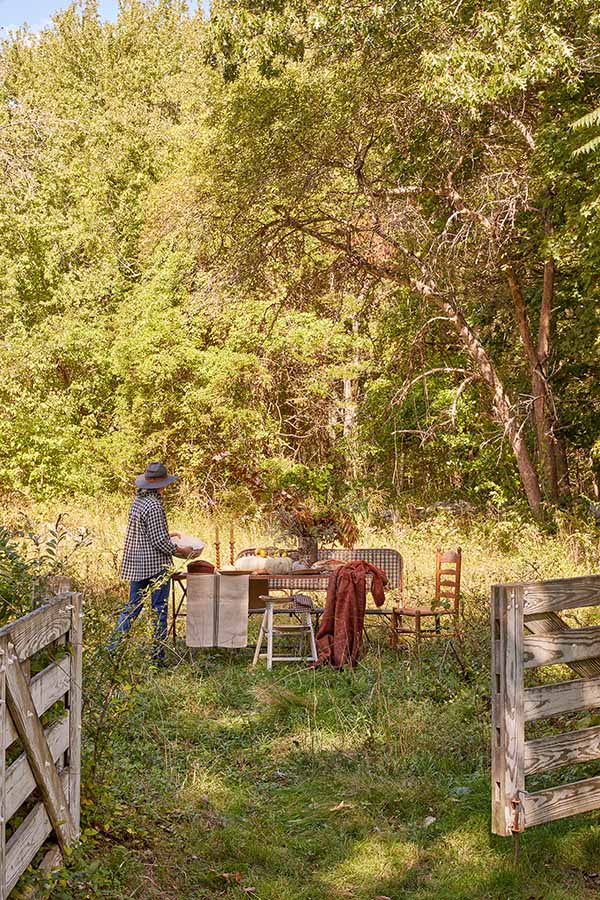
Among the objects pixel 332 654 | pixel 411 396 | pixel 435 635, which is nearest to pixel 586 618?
pixel 435 635

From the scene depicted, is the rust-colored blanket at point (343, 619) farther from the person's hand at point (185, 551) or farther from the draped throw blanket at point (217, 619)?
the person's hand at point (185, 551)

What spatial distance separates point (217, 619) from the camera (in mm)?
8945

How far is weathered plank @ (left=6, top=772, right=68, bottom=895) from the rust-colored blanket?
5.12 m

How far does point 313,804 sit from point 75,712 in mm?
1927

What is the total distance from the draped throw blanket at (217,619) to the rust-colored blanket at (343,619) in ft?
2.35

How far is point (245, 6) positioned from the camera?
14.3 meters

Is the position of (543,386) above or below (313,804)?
above

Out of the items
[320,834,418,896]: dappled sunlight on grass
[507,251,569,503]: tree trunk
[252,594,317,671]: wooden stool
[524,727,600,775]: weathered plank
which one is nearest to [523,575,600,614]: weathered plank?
[524,727,600,775]: weathered plank

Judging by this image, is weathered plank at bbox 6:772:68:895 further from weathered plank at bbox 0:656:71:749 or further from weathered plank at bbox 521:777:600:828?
weathered plank at bbox 521:777:600:828

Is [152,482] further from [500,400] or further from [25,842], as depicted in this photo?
[500,400]

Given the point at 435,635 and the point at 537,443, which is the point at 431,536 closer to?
the point at 537,443

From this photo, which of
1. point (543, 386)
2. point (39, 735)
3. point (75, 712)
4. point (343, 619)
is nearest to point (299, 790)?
point (75, 712)

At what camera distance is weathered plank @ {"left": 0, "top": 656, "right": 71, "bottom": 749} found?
377cm

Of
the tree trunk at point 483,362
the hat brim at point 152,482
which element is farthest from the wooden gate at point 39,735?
the tree trunk at point 483,362
